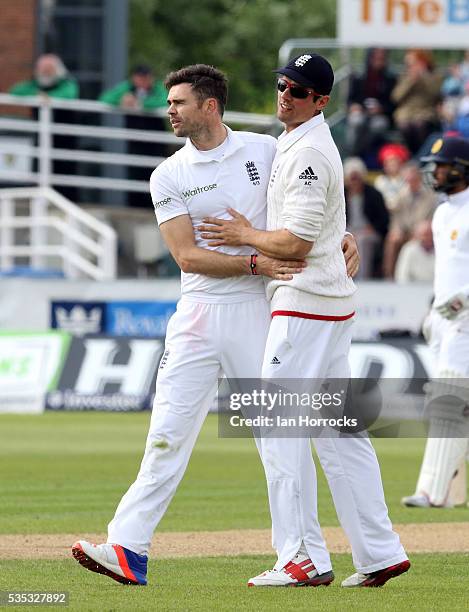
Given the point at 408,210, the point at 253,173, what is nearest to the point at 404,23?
the point at 408,210

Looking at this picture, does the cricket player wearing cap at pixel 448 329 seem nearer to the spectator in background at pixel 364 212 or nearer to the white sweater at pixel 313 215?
the white sweater at pixel 313 215

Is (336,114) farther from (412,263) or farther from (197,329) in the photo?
(197,329)

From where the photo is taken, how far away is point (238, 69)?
54875 millimetres

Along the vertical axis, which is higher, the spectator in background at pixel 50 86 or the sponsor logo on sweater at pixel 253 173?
the sponsor logo on sweater at pixel 253 173

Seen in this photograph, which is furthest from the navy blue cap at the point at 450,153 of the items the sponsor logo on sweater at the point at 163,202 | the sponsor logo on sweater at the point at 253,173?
the sponsor logo on sweater at the point at 163,202

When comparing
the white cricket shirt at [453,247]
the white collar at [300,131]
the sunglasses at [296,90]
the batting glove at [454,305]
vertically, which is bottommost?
the batting glove at [454,305]

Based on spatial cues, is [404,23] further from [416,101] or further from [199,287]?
[199,287]

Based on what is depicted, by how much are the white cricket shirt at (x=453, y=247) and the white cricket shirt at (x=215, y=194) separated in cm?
404

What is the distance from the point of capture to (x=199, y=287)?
840 centimetres

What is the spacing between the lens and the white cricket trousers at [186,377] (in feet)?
27.0

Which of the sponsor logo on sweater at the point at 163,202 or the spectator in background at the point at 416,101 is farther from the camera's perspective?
the spectator in background at the point at 416,101

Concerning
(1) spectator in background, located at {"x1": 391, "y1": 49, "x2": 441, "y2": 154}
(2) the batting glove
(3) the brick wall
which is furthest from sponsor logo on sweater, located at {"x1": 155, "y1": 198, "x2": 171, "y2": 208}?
(3) the brick wall

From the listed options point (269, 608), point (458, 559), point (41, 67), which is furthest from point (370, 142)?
point (269, 608)

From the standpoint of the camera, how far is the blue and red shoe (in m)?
8.09
